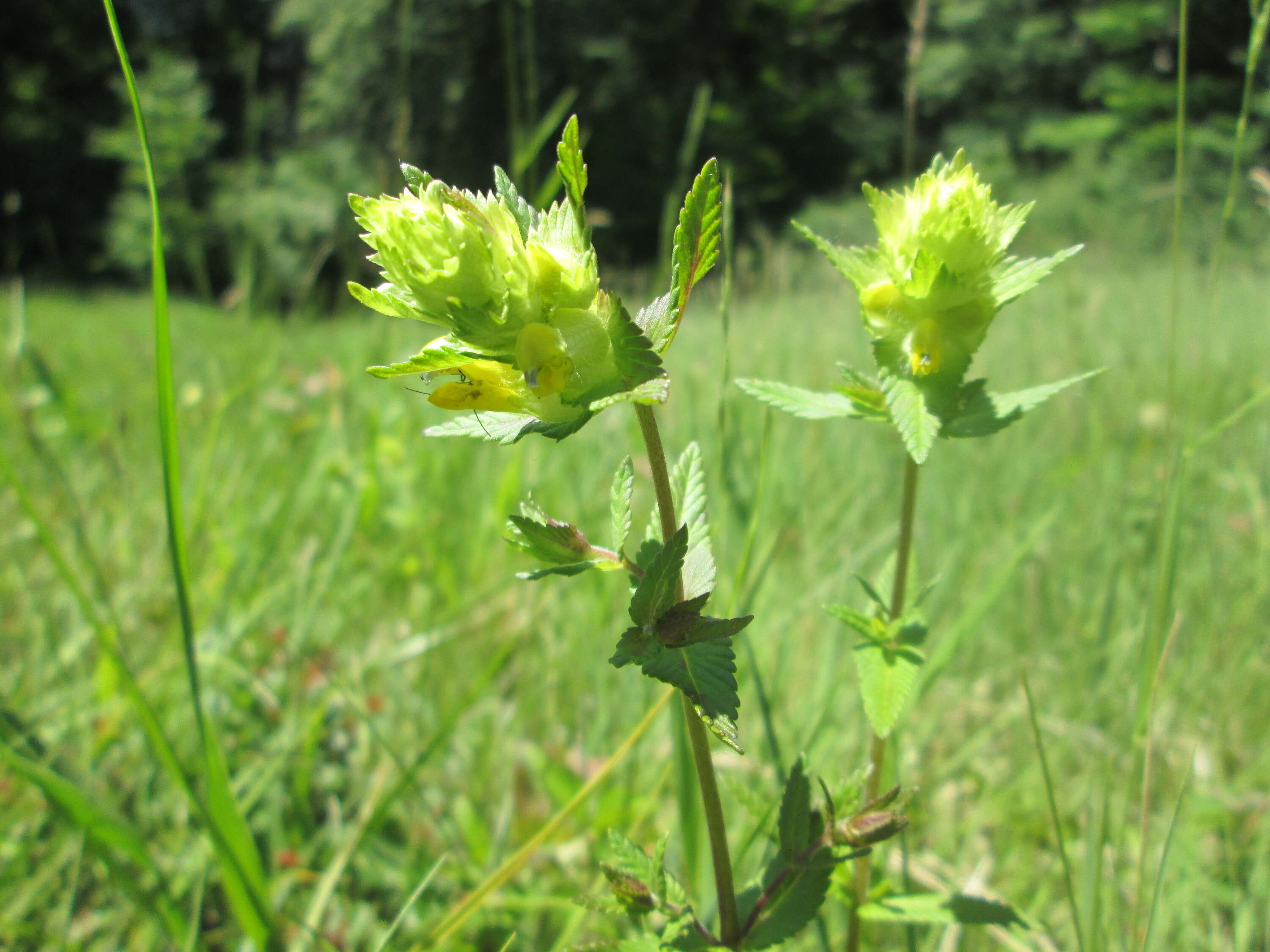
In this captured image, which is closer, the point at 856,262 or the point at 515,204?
the point at 515,204

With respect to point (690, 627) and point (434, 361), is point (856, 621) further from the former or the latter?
point (434, 361)

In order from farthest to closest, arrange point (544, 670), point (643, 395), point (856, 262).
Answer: point (544, 670)
point (856, 262)
point (643, 395)

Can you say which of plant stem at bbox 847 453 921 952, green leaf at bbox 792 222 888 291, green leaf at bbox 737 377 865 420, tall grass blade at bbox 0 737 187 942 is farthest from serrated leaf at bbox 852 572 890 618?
tall grass blade at bbox 0 737 187 942

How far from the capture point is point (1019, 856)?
1.04 m

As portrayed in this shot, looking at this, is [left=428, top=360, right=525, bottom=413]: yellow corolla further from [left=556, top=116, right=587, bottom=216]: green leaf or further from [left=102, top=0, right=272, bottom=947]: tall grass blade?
[left=102, top=0, right=272, bottom=947]: tall grass blade

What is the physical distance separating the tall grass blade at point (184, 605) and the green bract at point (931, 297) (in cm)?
47

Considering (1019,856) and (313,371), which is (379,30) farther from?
(1019,856)

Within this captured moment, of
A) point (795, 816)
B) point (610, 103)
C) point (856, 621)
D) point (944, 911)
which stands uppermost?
point (610, 103)

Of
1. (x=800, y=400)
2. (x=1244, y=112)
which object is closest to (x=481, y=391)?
(x=800, y=400)

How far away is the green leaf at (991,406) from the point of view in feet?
2.00

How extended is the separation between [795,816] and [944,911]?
17cm

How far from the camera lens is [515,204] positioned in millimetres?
524

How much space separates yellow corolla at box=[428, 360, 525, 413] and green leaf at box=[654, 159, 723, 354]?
0.34ft

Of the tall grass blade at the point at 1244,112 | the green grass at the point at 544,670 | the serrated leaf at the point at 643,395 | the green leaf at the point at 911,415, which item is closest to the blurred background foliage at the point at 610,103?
the green grass at the point at 544,670
